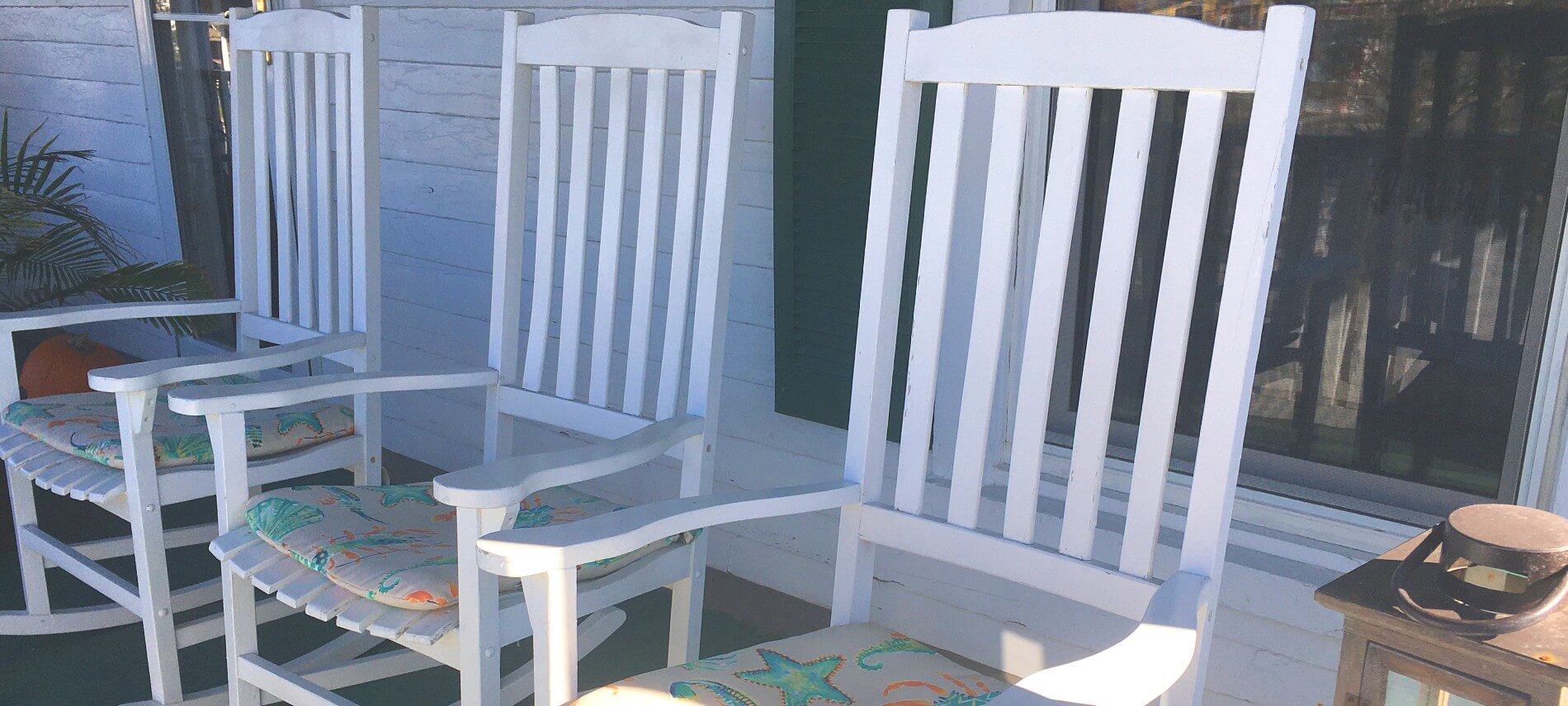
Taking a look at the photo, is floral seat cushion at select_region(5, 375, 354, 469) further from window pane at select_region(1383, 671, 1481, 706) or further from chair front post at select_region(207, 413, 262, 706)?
window pane at select_region(1383, 671, 1481, 706)

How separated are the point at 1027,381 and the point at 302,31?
1397 mm

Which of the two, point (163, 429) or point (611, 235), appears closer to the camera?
point (611, 235)

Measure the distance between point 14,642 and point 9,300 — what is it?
1.33 metres

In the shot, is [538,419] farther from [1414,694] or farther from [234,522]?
[1414,694]

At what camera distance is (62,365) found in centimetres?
301

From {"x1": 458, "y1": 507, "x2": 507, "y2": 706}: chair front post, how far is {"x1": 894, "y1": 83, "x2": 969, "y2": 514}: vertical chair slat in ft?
1.47

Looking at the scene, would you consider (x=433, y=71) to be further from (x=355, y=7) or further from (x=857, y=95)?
(x=857, y=95)

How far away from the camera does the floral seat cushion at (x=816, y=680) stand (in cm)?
107

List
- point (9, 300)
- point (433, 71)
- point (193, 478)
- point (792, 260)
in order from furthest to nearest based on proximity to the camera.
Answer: point (9, 300), point (433, 71), point (792, 260), point (193, 478)

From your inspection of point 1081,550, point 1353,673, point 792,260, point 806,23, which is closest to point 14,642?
point 792,260

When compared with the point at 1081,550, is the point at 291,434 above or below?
below

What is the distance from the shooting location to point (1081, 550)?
1175 millimetres

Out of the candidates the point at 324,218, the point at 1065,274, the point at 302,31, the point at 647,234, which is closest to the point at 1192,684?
the point at 1065,274

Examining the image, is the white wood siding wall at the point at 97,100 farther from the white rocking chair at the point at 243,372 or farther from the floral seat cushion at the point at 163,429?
the floral seat cushion at the point at 163,429
